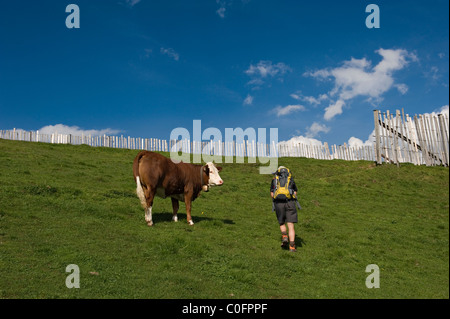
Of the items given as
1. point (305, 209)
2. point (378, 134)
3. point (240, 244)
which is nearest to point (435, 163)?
point (378, 134)

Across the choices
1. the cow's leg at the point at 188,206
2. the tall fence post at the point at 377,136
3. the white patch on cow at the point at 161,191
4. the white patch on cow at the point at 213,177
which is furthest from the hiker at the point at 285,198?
the tall fence post at the point at 377,136

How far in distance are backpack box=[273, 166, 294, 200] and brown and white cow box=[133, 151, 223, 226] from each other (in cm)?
303

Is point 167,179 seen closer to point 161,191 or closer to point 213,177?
point 161,191

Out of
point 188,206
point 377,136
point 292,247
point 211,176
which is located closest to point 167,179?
point 188,206

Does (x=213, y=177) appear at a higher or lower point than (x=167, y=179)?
higher

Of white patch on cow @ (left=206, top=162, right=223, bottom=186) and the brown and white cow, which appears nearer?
the brown and white cow

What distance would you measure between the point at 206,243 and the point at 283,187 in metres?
2.94

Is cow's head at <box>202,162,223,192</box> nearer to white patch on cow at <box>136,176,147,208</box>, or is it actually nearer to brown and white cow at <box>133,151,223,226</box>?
brown and white cow at <box>133,151,223,226</box>

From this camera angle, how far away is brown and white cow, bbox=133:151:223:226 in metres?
11.7

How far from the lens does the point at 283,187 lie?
10773 mm

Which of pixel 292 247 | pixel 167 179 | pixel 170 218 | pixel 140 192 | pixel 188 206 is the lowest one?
pixel 292 247

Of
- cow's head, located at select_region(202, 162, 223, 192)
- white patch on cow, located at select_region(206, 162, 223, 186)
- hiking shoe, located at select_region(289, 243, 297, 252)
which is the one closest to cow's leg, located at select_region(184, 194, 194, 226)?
cow's head, located at select_region(202, 162, 223, 192)

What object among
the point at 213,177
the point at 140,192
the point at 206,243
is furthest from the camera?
the point at 213,177

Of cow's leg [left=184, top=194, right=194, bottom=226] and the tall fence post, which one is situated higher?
the tall fence post
